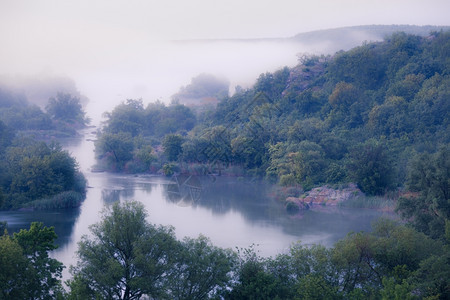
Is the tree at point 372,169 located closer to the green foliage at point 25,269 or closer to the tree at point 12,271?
the green foliage at point 25,269

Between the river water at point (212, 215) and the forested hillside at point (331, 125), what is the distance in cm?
154

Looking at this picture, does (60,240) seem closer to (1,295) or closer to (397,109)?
(1,295)

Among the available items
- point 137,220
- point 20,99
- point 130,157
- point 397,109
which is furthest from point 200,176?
point 20,99

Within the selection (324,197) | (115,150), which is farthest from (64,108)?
(324,197)

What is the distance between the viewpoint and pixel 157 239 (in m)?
8.55

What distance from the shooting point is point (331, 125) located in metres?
23.6

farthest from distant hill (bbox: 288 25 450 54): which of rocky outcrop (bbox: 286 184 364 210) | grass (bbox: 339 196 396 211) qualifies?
grass (bbox: 339 196 396 211)

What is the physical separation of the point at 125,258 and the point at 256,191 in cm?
1192

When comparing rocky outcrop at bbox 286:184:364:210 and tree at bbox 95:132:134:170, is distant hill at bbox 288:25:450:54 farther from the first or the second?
rocky outcrop at bbox 286:184:364:210

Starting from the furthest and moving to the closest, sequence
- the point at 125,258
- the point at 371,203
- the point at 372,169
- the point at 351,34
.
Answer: the point at 351,34, the point at 372,169, the point at 371,203, the point at 125,258

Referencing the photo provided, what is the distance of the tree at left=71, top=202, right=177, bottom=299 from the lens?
26.2 ft

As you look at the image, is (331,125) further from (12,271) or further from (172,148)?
(12,271)

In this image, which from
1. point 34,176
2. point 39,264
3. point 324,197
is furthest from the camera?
point 324,197

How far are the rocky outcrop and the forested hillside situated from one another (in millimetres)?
349
